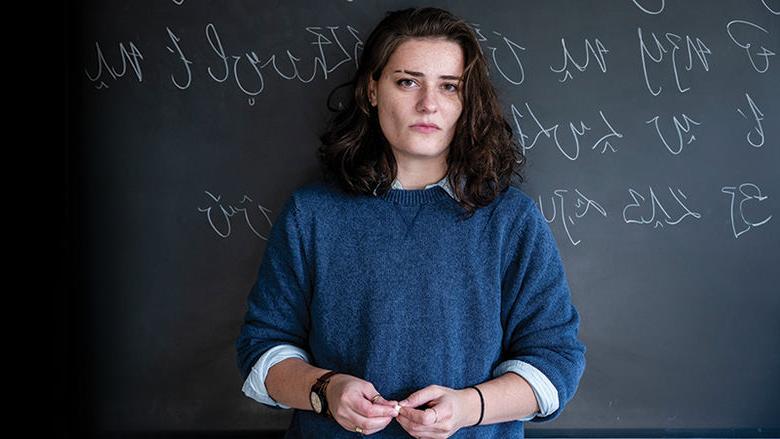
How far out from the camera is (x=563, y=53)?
177 cm

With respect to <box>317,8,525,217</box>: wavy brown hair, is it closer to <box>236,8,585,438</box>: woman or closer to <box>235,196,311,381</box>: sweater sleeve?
<box>236,8,585,438</box>: woman

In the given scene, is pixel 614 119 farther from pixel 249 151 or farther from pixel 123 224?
pixel 123 224

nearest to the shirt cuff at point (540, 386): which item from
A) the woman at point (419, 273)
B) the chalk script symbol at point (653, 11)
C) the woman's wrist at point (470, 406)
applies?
the woman at point (419, 273)

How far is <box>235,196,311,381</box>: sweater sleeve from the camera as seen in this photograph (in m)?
1.45

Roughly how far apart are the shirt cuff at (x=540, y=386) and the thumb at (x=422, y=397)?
0.19 metres

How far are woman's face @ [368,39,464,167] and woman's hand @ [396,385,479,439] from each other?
0.52 m

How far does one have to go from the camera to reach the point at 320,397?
1.34 meters

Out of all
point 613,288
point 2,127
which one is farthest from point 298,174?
point 613,288

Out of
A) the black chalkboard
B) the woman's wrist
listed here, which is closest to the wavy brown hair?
the black chalkboard

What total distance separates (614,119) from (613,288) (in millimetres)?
472

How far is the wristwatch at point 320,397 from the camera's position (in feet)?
4.38

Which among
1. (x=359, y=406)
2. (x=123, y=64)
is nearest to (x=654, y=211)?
(x=359, y=406)

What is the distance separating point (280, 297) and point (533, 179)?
79 centimetres

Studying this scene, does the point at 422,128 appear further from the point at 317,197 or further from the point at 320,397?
the point at 320,397
